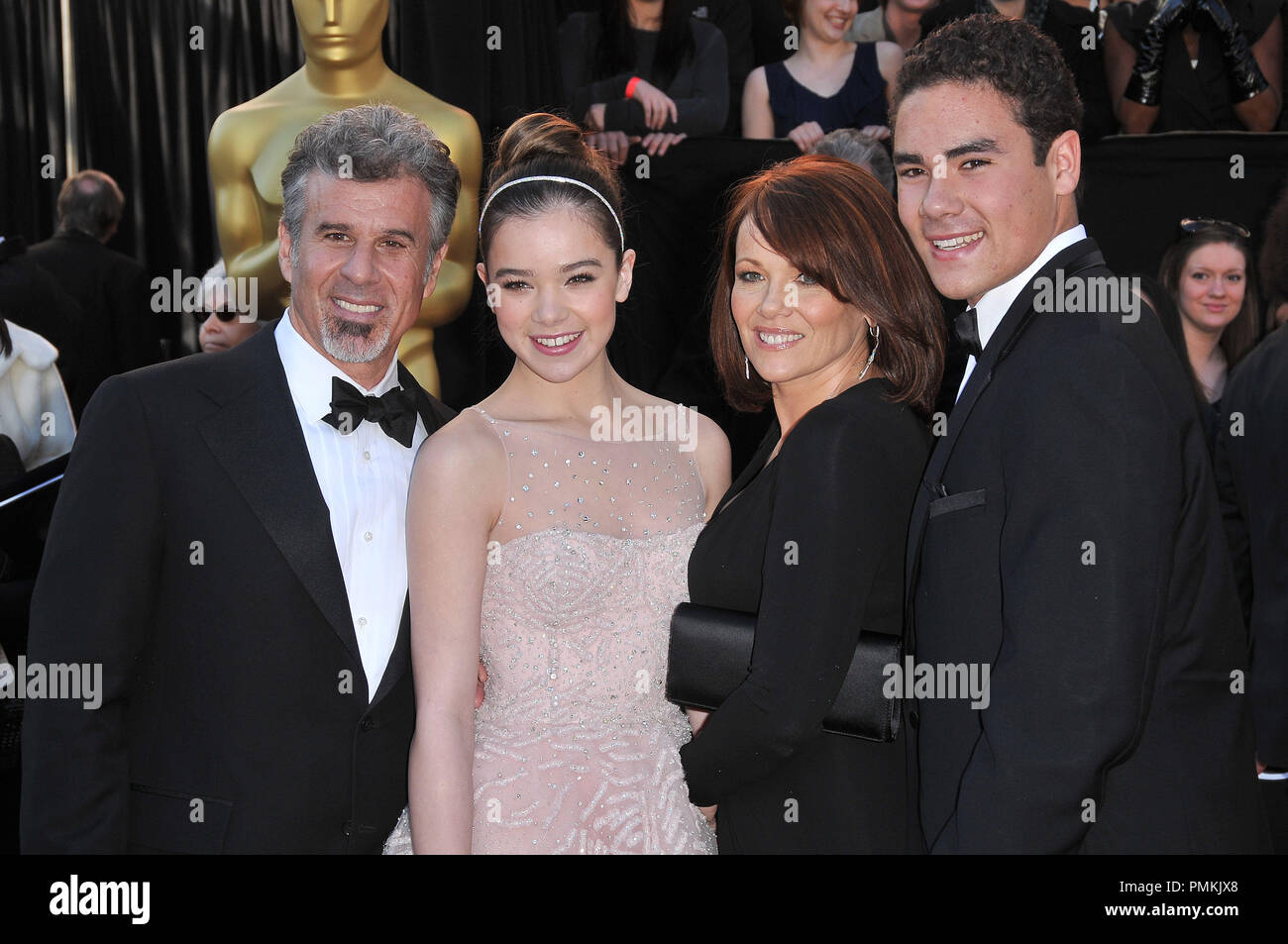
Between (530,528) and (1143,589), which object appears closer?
(1143,589)

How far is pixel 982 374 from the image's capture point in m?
1.87

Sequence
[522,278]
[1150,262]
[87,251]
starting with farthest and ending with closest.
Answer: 1. [87,251]
2. [1150,262]
3. [522,278]

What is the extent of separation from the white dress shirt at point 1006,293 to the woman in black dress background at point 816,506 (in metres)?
0.22

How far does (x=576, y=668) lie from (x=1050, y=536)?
3.00 feet

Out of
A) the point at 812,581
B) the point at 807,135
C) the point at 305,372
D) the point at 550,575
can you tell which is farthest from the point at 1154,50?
the point at 305,372

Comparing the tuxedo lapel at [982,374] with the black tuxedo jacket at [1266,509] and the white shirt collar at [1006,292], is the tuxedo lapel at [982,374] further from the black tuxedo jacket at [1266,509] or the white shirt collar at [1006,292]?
the black tuxedo jacket at [1266,509]

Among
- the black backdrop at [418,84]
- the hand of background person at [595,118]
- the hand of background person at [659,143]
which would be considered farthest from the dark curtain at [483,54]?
the hand of background person at [659,143]

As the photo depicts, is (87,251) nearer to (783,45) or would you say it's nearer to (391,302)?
(783,45)

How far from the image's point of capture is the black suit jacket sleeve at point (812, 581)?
2035 millimetres

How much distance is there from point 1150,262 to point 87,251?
4055mm

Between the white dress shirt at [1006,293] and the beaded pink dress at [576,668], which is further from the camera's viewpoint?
the beaded pink dress at [576,668]

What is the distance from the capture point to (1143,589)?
1650 millimetres

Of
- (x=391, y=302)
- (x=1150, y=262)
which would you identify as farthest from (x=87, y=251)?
(x=1150, y=262)

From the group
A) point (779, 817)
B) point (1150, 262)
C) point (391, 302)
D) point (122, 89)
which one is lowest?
point (779, 817)
